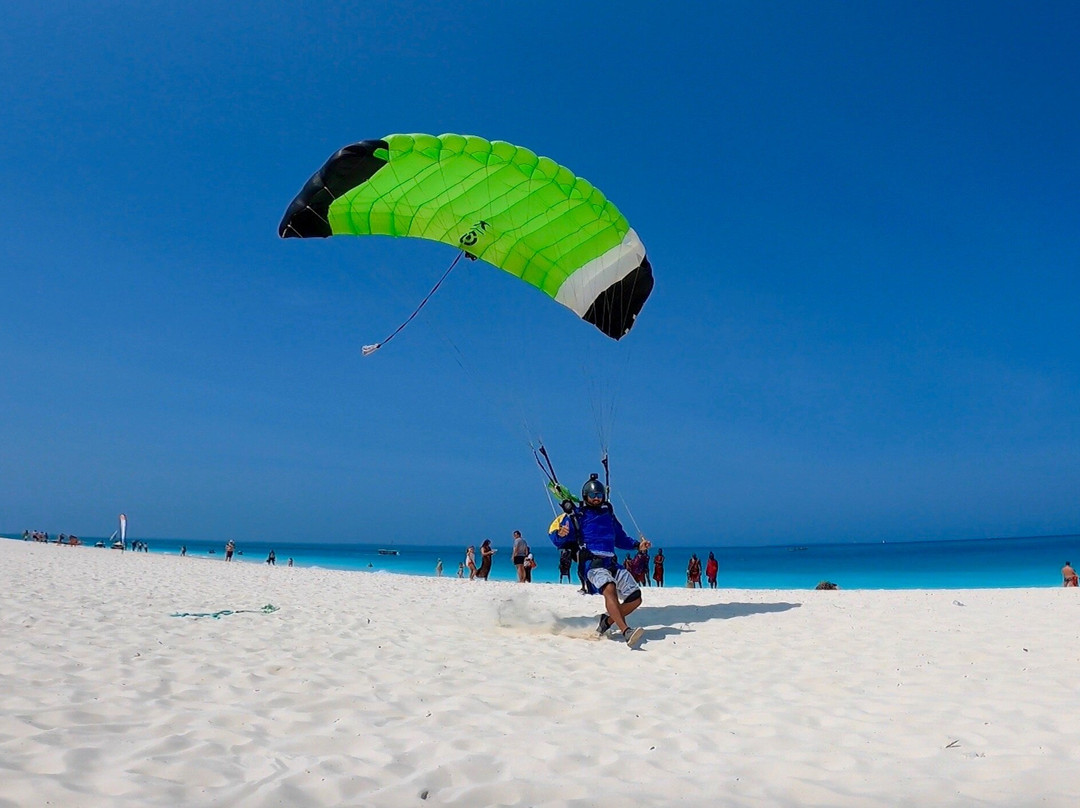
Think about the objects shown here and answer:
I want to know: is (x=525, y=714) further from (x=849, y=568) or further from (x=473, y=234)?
(x=849, y=568)

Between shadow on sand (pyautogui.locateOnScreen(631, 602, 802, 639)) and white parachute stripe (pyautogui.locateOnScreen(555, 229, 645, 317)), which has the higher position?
white parachute stripe (pyautogui.locateOnScreen(555, 229, 645, 317))

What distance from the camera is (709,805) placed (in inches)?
105


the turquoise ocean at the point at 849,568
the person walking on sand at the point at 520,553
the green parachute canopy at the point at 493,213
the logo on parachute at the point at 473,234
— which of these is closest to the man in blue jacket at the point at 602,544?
the green parachute canopy at the point at 493,213

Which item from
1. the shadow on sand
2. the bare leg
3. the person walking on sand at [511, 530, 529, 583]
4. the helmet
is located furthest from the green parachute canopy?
the person walking on sand at [511, 530, 529, 583]

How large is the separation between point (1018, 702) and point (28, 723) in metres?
5.62

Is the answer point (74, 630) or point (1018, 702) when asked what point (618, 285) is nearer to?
point (1018, 702)

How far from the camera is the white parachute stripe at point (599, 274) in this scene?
8.95 metres

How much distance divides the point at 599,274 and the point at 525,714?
636cm

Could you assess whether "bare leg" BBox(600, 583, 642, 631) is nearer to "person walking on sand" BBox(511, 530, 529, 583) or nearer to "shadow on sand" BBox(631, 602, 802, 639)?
"shadow on sand" BBox(631, 602, 802, 639)

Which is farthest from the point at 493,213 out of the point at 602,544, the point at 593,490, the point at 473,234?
the point at 602,544

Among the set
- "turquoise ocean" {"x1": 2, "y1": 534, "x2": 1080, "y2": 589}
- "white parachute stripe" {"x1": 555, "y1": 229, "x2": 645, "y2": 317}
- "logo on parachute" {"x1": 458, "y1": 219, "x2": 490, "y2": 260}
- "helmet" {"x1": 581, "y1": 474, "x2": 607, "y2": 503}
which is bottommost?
"turquoise ocean" {"x1": 2, "y1": 534, "x2": 1080, "y2": 589}

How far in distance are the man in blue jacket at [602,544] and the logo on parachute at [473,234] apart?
3.59m

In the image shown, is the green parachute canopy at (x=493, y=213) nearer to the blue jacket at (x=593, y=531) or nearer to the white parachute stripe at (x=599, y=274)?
the white parachute stripe at (x=599, y=274)

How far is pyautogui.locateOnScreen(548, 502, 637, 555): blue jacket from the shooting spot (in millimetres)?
7289
